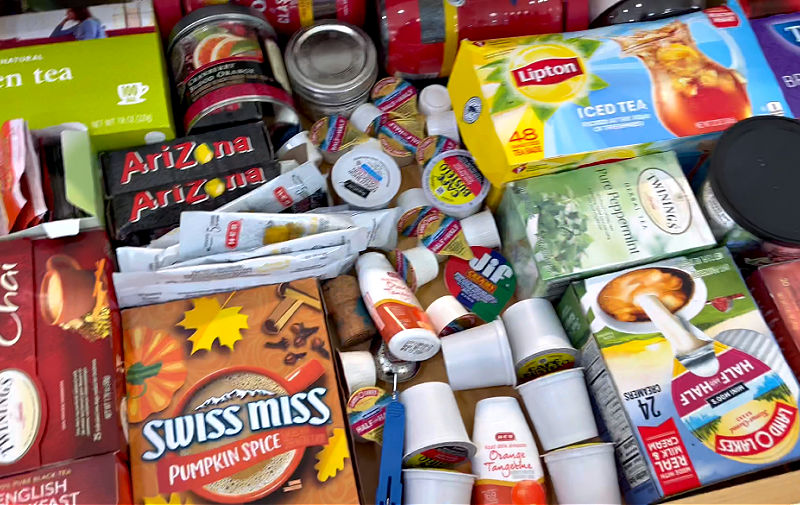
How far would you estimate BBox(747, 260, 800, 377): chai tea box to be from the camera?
3.72 ft

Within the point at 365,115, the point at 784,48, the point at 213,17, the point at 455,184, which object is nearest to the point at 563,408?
the point at 455,184

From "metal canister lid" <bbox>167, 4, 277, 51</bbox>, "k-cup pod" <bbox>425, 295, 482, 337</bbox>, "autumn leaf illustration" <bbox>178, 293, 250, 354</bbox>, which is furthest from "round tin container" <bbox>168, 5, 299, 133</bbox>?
"k-cup pod" <bbox>425, 295, 482, 337</bbox>

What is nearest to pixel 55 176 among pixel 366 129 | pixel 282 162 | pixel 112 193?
pixel 112 193

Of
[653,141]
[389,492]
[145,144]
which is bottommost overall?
[389,492]

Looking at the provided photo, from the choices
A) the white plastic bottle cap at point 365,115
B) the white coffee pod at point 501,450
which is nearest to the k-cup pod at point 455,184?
the white plastic bottle cap at point 365,115

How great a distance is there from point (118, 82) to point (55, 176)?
0.20m

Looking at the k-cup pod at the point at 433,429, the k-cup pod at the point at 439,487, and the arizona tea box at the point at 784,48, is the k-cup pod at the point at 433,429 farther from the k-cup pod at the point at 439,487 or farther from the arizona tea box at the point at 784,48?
the arizona tea box at the point at 784,48

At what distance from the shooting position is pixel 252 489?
1044 mm

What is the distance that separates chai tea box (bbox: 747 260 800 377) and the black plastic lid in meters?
0.06

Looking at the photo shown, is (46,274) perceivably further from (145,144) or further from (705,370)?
(705,370)

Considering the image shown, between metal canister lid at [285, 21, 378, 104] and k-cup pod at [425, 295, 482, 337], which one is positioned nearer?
k-cup pod at [425, 295, 482, 337]

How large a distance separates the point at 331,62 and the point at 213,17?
0.25m

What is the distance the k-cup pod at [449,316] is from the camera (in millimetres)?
1264

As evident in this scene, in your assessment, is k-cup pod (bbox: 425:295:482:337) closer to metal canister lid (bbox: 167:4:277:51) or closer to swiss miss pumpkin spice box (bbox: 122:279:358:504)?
swiss miss pumpkin spice box (bbox: 122:279:358:504)
